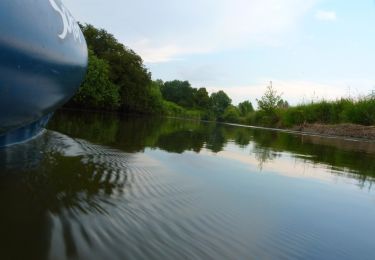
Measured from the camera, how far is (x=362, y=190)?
4.77 meters

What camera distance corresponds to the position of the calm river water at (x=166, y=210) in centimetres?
212

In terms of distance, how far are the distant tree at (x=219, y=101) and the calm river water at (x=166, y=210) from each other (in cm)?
8957

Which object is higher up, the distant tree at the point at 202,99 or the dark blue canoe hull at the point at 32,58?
the distant tree at the point at 202,99

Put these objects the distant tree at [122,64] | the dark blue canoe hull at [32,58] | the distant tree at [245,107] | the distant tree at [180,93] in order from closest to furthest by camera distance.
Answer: the dark blue canoe hull at [32,58] < the distant tree at [122,64] < the distant tree at [245,107] < the distant tree at [180,93]

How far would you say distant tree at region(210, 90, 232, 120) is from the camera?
311ft

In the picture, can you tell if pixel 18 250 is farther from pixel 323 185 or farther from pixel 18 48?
pixel 323 185

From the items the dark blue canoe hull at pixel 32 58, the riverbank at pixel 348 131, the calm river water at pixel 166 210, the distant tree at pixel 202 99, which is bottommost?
the calm river water at pixel 166 210

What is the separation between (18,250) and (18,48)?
4.57 feet

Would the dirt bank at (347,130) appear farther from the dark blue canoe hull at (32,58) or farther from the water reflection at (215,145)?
→ the dark blue canoe hull at (32,58)

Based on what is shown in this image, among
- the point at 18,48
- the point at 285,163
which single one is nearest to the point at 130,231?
the point at 18,48

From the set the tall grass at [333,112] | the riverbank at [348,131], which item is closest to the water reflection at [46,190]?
the riverbank at [348,131]

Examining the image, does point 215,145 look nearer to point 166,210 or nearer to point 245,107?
point 166,210

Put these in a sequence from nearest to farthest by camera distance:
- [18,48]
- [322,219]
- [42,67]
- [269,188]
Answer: [18,48] → [42,67] → [322,219] → [269,188]

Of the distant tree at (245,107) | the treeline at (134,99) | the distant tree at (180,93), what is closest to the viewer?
the treeline at (134,99)
